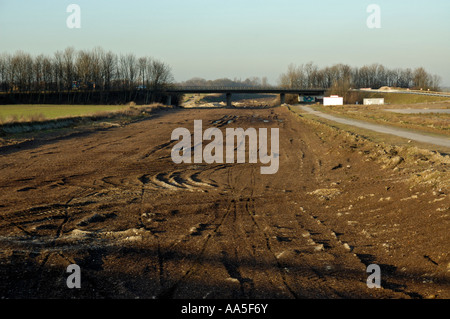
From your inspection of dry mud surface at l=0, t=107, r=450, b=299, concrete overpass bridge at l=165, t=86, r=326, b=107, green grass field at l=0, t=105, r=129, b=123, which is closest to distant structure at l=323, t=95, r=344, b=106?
concrete overpass bridge at l=165, t=86, r=326, b=107

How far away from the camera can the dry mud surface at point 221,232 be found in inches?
259

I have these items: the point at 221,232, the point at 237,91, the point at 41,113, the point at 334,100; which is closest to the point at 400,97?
the point at 334,100

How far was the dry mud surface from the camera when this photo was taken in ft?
21.6

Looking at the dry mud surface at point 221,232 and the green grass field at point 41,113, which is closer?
the dry mud surface at point 221,232

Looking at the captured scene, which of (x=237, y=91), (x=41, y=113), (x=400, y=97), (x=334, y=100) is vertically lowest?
(x=41, y=113)

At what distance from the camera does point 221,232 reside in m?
9.38

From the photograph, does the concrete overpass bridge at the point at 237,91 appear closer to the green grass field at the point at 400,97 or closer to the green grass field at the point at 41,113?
the green grass field at the point at 400,97

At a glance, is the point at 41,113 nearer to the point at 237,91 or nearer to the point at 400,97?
the point at 237,91

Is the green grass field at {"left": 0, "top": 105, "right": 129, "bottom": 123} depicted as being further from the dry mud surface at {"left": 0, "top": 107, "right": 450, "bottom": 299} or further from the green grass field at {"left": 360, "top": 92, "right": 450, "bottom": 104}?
the green grass field at {"left": 360, "top": 92, "right": 450, "bottom": 104}

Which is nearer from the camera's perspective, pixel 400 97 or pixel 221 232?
pixel 221 232

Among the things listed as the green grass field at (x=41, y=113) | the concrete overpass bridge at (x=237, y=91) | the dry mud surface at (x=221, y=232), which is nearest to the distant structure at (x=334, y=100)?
the concrete overpass bridge at (x=237, y=91)

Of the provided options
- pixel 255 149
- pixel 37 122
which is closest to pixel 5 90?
pixel 37 122

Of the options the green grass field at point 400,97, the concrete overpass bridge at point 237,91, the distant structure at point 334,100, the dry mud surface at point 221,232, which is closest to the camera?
the dry mud surface at point 221,232

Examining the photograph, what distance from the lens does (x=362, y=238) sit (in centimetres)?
904
